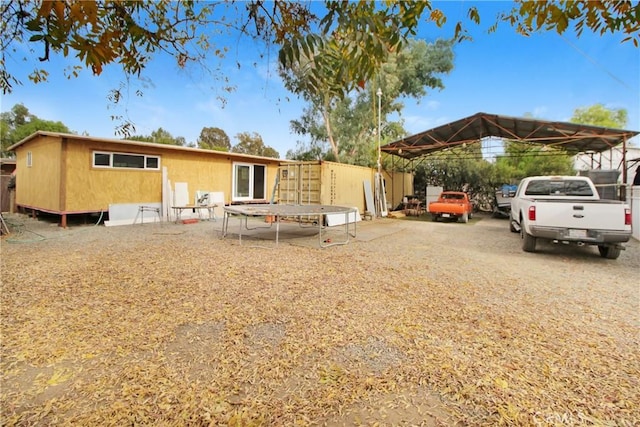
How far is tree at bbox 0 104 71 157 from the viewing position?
28.8m

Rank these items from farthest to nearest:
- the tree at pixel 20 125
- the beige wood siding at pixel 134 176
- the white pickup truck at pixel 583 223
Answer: the tree at pixel 20 125 < the beige wood siding at pixel 134 176 < the white pickup truck at pixel 583 223

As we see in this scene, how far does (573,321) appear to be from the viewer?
3084 mm

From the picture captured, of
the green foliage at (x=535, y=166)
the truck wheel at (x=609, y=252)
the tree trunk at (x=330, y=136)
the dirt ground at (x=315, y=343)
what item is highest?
the tree trunk at (x=330, y=136)

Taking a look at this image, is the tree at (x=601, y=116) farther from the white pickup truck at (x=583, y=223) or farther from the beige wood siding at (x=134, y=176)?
the beige wood siding at (x=134, y=176)

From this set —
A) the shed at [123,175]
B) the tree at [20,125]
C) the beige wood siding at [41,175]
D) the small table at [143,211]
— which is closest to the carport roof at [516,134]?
the shed at [123,175]

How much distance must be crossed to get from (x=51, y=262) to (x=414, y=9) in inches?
251

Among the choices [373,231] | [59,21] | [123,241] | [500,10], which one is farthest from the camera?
[373,231]

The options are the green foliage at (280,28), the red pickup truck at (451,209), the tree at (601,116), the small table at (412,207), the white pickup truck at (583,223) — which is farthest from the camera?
the tree at (601,116)

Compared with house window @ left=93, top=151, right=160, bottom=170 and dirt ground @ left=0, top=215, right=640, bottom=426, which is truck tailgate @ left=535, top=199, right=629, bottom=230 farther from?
house window @ left=93, top=151, right=160, bottom=170

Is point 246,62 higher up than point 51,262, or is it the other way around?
point 246,62

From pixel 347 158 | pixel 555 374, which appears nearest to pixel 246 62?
pixel 555 374

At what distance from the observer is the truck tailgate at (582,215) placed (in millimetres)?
5191

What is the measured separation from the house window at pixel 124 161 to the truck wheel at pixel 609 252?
12794 millimetres

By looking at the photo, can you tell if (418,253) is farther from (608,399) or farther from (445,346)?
(608,399)
